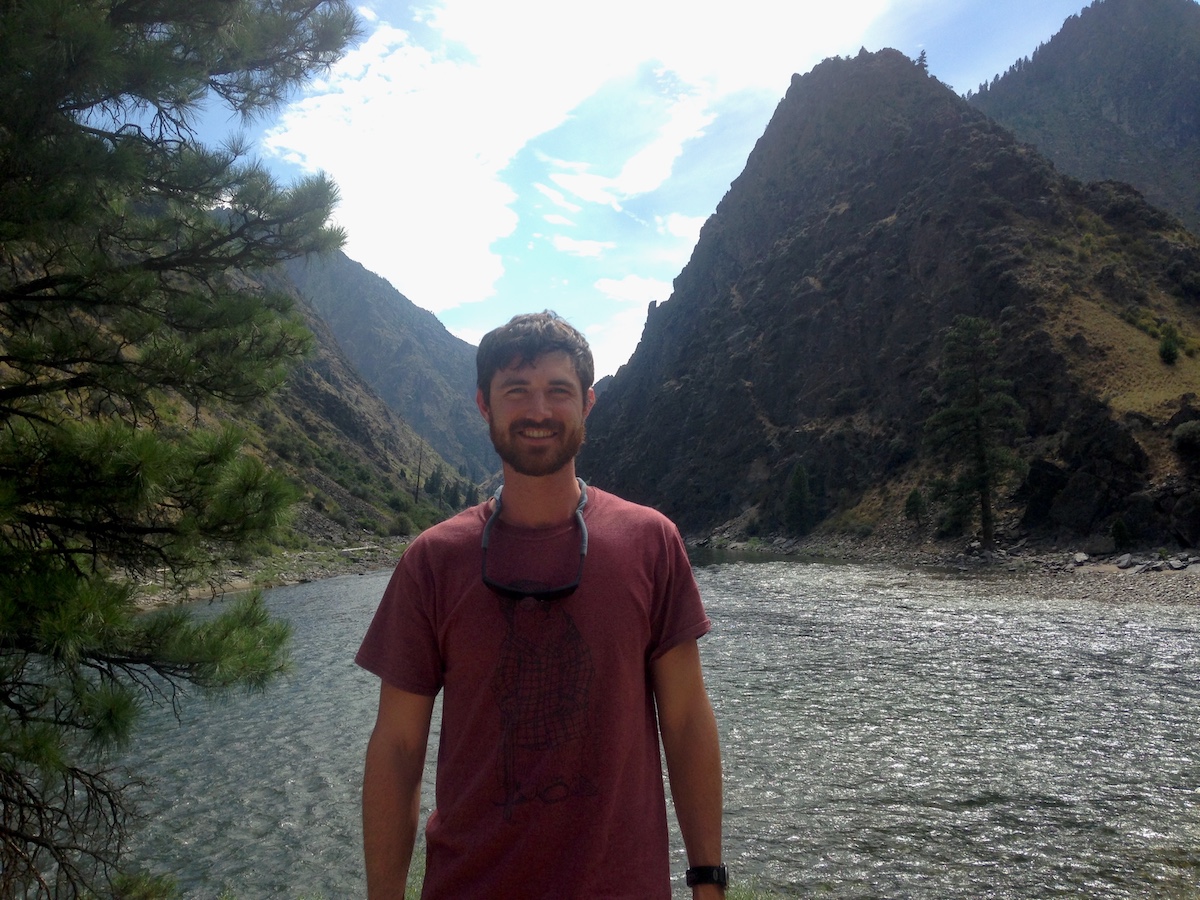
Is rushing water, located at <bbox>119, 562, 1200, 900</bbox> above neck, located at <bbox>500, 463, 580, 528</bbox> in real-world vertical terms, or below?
below

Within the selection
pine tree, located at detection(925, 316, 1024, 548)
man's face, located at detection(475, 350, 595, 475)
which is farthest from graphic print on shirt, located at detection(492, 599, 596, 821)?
pine tree, located at detection(925, 316, 1024, 548)

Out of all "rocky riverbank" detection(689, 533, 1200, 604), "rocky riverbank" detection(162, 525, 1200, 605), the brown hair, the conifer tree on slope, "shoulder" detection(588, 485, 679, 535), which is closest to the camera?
"shoulder" detection(588, 485, 679, 535)

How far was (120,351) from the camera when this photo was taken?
5637 millimetres

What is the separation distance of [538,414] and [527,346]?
29cm

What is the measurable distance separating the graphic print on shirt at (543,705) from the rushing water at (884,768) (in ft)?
12.8

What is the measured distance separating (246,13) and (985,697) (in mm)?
14758

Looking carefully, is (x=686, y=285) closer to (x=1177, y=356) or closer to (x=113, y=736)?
(x=1177, y=356)

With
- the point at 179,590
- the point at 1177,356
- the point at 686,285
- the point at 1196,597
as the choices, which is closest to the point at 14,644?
the point at 179,590

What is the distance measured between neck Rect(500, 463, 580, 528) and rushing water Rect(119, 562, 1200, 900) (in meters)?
3.87

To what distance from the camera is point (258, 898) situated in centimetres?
785

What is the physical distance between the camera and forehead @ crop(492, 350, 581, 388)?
2896 millimetres

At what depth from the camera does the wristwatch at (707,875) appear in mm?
2678

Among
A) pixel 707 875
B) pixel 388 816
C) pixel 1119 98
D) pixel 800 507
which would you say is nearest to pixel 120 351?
pixel 388 816

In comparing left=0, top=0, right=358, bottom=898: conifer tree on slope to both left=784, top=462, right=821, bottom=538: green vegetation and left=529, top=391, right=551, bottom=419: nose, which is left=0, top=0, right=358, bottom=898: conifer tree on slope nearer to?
left=529, top=391, right=551, bottom=419: nose
